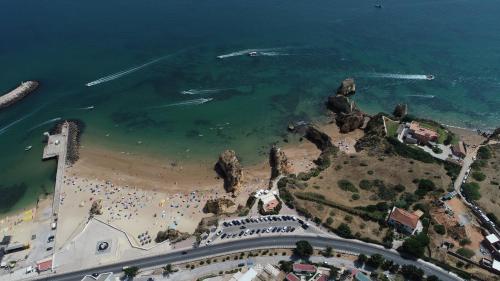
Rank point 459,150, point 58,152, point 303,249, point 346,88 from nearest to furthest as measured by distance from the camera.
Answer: point 303,249, point 459,150, point 58,152, point 346,88

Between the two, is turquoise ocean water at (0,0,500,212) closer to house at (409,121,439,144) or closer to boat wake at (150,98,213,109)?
boat wake at (150,98,213,109)

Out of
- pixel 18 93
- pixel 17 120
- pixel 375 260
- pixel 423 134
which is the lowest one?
pixel 375 260

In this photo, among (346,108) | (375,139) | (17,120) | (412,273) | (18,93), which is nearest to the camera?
(412,273)

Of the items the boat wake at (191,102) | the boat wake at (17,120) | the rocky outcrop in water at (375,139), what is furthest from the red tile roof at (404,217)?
the boat wake at (17,120)

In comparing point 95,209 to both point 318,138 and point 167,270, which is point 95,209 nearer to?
point 167,270

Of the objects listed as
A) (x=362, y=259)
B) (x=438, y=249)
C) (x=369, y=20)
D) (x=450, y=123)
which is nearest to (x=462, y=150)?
(x=450, y=123)

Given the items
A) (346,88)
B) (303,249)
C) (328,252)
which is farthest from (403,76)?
(303,249)

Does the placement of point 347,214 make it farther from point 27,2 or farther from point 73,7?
point 27,2

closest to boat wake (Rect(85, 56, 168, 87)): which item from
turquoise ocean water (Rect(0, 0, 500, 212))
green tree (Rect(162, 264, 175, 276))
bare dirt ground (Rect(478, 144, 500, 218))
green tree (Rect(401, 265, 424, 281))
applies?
turquoise ocean water (Rect(0, 0, 500, 212))
